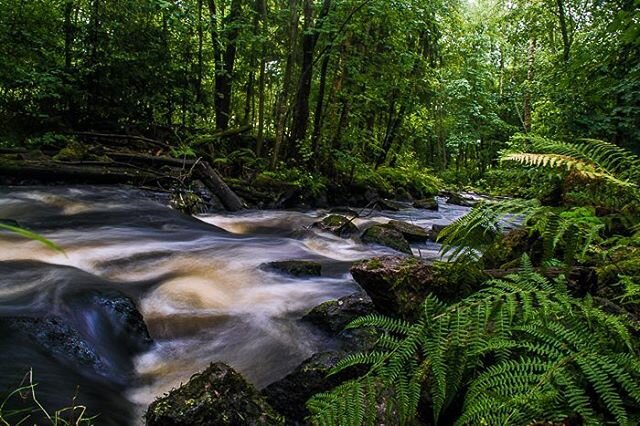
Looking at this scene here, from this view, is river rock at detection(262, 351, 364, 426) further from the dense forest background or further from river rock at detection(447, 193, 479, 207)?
river rock at detection(447, 193, 479, 207)

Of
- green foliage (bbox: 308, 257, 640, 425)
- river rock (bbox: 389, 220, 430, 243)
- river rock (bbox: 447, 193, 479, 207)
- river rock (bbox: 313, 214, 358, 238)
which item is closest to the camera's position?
green foliage (bbox: 308, 257, 640, 425)

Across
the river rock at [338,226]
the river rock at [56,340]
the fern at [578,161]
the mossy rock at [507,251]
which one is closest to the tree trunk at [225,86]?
the river rock at [338,226]

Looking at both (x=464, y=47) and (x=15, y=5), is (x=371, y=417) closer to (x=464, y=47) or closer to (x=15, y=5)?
(x=15, y=5)

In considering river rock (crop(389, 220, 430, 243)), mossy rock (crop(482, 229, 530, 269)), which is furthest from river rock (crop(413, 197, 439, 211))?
mossy rock (crop(482, 229, 530, 269))

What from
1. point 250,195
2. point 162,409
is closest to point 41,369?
point 162,409

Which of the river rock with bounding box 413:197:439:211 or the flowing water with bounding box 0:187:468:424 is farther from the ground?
the flowing water with bounding box 0:187:468:424

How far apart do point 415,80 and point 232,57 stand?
5389mm

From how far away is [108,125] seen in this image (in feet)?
36.7

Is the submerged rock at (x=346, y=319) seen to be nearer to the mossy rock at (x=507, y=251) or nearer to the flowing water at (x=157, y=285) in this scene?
the flowing water at (x=157, y=285)

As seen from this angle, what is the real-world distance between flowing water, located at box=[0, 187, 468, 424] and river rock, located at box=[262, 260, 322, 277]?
0.11 metres

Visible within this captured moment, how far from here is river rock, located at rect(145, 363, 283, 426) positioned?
2.10m

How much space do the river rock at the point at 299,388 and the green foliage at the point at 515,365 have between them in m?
0.83

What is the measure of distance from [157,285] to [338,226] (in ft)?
12.7

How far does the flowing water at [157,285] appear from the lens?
9.71 feet
